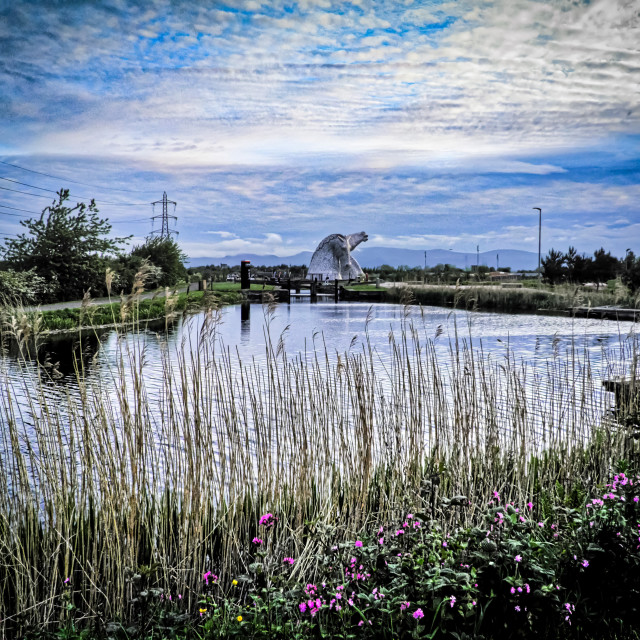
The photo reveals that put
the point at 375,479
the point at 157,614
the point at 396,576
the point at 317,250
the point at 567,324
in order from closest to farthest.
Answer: the point at 396,576, the point at 157,614, the point at 375,479, the point at 567,324, the point at 317,250

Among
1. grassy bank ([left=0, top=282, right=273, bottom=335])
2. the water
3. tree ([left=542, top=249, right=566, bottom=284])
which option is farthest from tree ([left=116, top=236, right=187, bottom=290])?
tree ([left=542, top=249, right=566, bottom=284])

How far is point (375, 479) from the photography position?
3.47 metres

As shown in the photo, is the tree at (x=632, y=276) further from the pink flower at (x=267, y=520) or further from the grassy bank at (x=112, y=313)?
the pink flower at (x=267, y=520)

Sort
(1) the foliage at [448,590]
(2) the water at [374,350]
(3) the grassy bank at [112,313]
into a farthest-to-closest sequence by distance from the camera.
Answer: (2) the water at [374,350]
(3) the grassy bank at [112,313]
(1) the foliage at [448,590]

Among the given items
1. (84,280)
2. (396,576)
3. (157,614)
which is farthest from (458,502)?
(84,280)

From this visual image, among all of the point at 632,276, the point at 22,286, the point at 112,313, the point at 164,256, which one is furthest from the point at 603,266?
the point at 112,313

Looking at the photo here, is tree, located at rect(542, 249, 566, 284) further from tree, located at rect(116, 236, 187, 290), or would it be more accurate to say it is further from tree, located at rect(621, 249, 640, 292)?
tree, located at rect(116, 236, 187, 290)

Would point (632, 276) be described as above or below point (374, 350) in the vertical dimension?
above

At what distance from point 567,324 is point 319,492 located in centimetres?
1630

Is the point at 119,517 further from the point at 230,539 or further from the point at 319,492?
the point at 319,492

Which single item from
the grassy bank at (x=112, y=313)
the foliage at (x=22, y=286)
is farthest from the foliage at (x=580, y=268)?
the foliage at (x=22, y=286)

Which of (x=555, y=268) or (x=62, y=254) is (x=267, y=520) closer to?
(x=62, y=254)

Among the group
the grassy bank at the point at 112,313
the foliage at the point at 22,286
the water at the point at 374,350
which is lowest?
the water at the point at 374,350

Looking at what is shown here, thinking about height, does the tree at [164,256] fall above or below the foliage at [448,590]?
above
